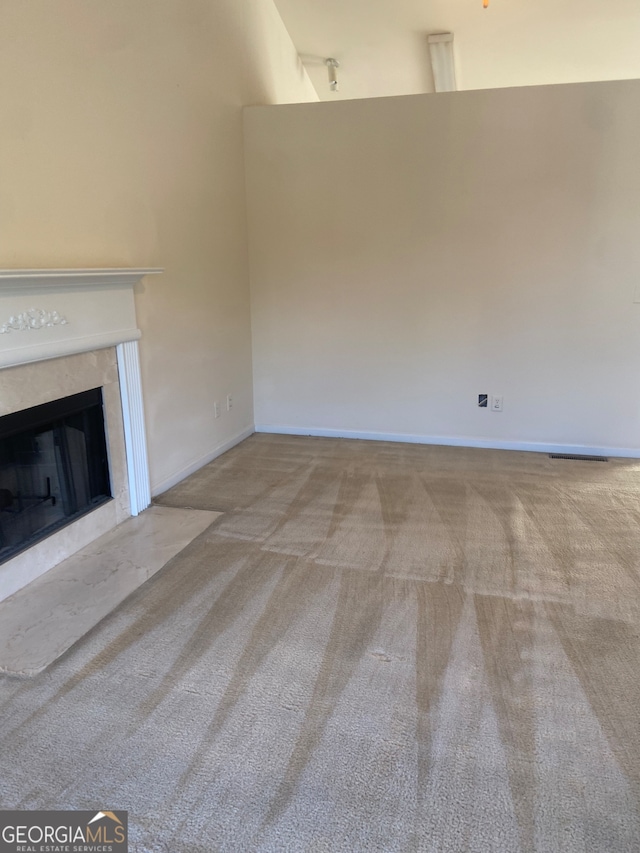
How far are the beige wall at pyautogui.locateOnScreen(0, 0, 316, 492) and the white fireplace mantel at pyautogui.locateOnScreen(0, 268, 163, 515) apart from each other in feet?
0.38

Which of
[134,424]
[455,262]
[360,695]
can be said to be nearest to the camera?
[360,695]

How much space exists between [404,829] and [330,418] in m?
3.27

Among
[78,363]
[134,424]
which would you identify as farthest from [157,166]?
[134,424]

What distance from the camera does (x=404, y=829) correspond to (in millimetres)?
A: 1251

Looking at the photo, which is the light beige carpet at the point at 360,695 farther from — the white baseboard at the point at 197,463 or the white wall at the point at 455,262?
the white wall at the point at 455,262

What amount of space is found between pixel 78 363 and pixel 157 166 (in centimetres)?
121

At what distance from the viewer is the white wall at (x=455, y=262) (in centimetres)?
357

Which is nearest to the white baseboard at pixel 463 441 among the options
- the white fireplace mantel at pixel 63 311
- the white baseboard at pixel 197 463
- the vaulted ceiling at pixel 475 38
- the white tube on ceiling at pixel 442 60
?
the white baseboard at pixel 197 463

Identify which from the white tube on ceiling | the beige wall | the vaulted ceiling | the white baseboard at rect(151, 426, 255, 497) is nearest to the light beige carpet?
the white baseboard at rect(151, 426, 255, 497)

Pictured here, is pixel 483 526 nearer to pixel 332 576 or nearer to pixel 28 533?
pixel 332 576

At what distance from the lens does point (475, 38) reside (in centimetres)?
429

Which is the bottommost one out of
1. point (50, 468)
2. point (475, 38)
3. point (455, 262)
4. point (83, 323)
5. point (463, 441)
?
point (463, 441)

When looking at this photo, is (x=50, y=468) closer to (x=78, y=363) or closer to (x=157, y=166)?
(x=78, y=363)

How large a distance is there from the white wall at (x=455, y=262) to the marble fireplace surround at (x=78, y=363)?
167 centimetres
